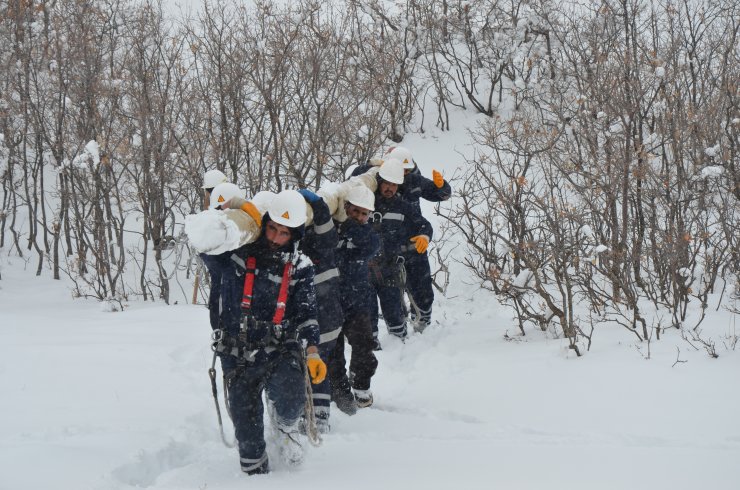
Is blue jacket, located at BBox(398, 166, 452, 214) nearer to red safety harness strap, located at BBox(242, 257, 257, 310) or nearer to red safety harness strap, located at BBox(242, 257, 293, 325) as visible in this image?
red safety harness strap, located at BBox(242, 257, 293, 325)

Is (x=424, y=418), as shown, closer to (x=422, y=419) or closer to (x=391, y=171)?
(x=422, y=419)

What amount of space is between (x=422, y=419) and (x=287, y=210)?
2.19m

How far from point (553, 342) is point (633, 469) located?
237 centimetres

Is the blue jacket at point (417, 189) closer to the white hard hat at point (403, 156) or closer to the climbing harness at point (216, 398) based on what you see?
the white hard hat at point (403, 156)

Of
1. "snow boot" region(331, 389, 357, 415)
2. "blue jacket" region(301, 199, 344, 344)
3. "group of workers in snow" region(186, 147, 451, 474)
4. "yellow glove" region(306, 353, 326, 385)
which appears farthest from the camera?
"snow boot" region(331, 389, 357, 415)

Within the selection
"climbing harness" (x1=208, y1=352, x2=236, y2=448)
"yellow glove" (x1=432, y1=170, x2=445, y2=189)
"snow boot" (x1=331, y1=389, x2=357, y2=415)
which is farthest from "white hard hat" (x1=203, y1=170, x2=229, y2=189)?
"climbing harness" (x1=208, y1=352, x2=236, y2=448)

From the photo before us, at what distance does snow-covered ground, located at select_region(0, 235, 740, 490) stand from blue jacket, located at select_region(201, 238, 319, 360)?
2.93 ft

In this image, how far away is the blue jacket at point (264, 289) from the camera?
3.94 metres

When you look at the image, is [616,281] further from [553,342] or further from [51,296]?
[51,296]

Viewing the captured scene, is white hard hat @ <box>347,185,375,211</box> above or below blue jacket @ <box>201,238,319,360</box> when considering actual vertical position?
above

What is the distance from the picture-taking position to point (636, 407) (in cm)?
470

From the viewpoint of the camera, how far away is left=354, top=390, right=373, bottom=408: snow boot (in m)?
5.45

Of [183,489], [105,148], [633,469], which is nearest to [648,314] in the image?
[633,469]

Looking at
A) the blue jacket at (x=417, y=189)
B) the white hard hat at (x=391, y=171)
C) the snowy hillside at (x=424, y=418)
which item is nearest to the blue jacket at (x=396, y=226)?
the blue jacket at (x=417, y=189)
